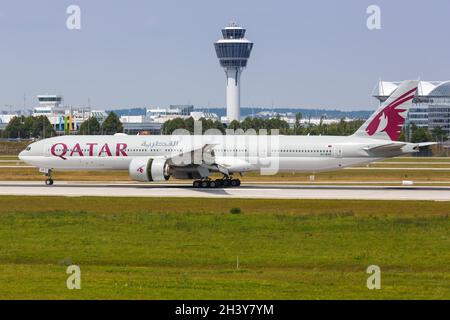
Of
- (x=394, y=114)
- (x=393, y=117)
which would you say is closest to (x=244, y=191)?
(x=393, y=117)

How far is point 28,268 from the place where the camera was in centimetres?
2600

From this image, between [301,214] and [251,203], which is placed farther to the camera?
[251,203]

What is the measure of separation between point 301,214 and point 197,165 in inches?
771

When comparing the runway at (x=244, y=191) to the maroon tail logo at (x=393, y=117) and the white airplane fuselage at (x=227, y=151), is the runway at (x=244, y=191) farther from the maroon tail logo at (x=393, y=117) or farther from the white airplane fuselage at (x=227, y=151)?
the maroon tail logo at (x=393, y=117)

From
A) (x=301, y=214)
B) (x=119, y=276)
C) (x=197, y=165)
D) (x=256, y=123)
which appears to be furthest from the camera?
(x=256, y=123)

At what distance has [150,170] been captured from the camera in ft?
192

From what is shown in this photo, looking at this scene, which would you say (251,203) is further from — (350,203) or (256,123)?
(256,123)

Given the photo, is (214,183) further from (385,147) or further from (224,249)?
(224,249)

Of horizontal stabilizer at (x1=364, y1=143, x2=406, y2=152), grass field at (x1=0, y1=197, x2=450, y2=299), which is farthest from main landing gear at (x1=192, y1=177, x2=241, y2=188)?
grass field at (x1=0, y1=197, x2=450, y2=299)

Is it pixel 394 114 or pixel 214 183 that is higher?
pixel 394 114

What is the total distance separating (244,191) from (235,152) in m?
5.48

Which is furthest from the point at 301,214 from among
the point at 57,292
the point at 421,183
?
the point at 421,183

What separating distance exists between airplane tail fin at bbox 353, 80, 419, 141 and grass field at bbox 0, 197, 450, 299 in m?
14.3
